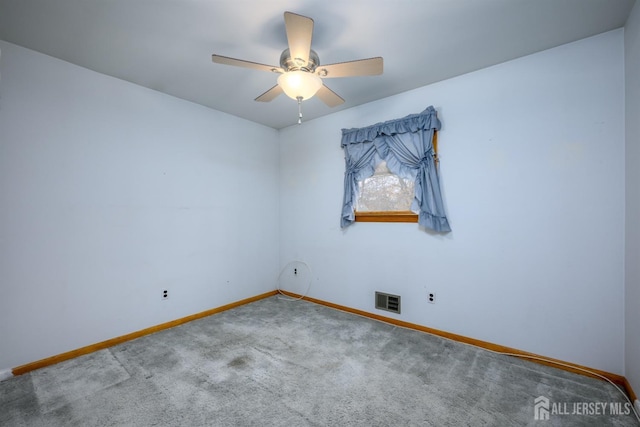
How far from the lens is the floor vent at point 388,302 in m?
3.06

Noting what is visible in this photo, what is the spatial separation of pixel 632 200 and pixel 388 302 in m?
2.17

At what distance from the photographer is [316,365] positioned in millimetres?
2227

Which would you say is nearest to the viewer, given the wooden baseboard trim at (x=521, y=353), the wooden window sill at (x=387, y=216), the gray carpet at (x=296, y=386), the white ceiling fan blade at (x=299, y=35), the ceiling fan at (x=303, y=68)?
the white ceiling fan blade at (x=299, y=35)

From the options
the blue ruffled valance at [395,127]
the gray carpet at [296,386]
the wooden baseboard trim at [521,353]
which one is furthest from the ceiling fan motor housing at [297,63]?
the wooden baseboard trim at [521,353]

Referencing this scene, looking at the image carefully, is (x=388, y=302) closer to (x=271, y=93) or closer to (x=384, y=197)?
(x=384, y=197)

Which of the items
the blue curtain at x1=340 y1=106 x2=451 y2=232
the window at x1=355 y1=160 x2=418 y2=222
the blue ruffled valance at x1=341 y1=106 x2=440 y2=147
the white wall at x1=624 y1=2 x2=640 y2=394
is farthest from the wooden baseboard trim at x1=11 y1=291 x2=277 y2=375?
the white wall at x1=624 y1=2 x2=640 y2=394

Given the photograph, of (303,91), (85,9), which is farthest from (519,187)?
(85,9)

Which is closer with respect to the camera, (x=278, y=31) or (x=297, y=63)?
(x=297, y=63)

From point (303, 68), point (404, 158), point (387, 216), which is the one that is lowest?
point (387, 216)

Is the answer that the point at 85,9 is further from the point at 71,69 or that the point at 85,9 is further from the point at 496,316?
the point at 496,316

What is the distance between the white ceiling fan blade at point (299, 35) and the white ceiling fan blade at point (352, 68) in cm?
16

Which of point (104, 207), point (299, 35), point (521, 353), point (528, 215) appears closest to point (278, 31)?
point (299, 35)

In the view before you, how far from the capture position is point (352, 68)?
1889 mm

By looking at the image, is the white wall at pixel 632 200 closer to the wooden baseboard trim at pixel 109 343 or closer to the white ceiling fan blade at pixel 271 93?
the white ceiling fan blade at pixel 271 93
